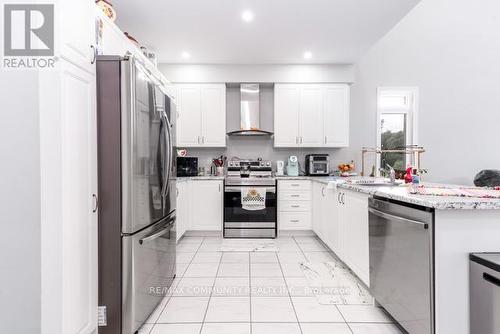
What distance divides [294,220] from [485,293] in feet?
9.52

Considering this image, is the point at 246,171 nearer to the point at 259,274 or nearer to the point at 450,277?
the point at 259,274

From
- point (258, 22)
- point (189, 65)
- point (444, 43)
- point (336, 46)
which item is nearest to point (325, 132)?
point (336, 46)

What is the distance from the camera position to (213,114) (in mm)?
4379

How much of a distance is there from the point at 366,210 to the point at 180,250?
2396 millimetres

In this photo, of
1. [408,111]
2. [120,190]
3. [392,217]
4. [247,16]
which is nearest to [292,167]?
[247,16]

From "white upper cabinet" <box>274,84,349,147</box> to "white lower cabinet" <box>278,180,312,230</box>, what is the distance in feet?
2.49

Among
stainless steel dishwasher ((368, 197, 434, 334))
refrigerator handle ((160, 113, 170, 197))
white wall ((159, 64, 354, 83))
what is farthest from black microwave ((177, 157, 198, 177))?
stainless steel dishwasher ((368, 197, 434, 334))

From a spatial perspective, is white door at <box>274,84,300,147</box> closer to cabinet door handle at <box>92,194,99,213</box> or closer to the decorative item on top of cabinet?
the decorative item on top of cabinet

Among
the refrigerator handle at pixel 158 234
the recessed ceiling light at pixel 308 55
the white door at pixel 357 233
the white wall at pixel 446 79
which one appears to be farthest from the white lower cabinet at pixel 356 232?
the white wall at pixel 446 79

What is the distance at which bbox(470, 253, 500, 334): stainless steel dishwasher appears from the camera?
1192 millimetres

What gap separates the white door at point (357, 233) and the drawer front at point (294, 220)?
149 centimetres

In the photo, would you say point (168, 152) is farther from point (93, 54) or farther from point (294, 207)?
point (294, 207)

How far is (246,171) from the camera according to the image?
4281 millimetres

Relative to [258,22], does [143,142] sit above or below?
below
